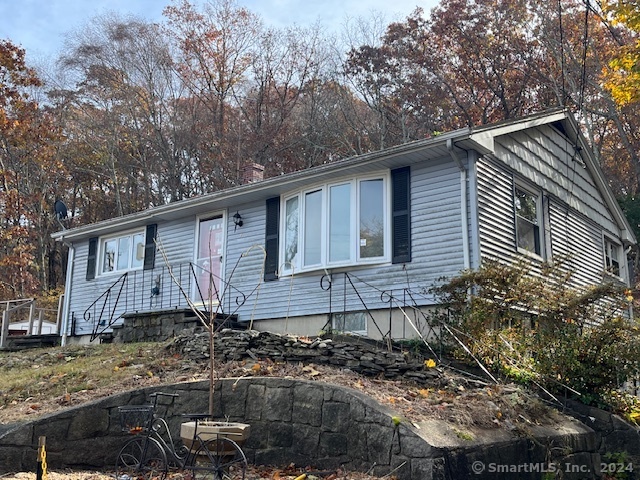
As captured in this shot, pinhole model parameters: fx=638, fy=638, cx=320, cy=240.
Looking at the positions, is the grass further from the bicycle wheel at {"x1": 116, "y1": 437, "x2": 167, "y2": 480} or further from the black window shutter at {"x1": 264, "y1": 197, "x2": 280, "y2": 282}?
the black window shutter at {"x1": 264, "y1": 197, "x2": 280, "y2": 282}

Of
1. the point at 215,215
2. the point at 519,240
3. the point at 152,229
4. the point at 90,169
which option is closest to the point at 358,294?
the point at 519,240

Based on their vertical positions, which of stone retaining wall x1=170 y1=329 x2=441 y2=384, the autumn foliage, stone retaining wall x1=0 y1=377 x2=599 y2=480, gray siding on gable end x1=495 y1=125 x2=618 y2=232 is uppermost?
the autumn foliage

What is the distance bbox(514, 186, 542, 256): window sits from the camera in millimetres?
11445

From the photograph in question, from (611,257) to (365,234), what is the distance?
897cm

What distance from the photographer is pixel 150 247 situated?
46.8 ft

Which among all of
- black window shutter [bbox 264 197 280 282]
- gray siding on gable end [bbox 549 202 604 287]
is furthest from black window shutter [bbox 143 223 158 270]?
gray siding on gable end [bbox 549 202 604 287]

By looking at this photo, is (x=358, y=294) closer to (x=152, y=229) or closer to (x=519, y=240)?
(x=519, y=240)

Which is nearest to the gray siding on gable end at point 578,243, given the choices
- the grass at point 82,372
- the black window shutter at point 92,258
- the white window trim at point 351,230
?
the white window trim at point 351,230

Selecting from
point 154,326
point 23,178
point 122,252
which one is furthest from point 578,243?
point 23,178

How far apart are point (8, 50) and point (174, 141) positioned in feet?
28.9

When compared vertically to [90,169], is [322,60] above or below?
above

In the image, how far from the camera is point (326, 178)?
11.2 metres

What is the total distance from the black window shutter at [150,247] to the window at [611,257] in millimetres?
10812

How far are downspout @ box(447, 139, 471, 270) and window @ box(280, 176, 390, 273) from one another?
1.30 m
